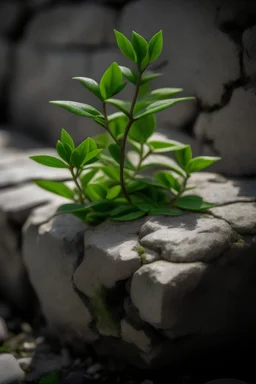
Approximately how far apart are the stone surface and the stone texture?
95 centimetres

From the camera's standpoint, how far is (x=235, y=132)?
1.60 metres

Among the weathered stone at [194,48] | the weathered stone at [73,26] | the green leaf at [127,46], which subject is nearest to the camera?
the green leaf at [127,46]

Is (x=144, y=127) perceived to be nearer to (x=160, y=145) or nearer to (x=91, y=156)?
(x=160, y=145)

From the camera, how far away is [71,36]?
2420 millimetres

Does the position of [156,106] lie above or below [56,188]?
above

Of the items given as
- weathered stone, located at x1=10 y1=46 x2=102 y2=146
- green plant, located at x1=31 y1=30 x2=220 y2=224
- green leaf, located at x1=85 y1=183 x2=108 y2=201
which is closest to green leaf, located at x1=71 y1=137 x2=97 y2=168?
green plant, located at x1=31 y1=30 x2=220 y2=224

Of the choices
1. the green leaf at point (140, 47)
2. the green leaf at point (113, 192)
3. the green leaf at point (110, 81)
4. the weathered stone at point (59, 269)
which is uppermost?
the green leaf at point (140, 47)

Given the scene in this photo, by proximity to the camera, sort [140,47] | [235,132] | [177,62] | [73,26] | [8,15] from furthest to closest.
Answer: [8,15] → [73,26] → [177,62] → [235,132] → [140,47]

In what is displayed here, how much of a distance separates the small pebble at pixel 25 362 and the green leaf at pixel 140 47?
1.01 meters

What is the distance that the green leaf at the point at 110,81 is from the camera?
126 cm

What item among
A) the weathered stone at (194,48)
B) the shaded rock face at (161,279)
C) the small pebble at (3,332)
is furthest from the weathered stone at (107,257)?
the weathered stone at (194,48)

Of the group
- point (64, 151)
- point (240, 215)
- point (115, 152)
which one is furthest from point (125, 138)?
point (240, 215)

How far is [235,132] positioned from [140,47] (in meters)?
0.53

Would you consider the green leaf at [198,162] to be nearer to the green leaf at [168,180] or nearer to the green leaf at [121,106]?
the green leaf at [168,180]
